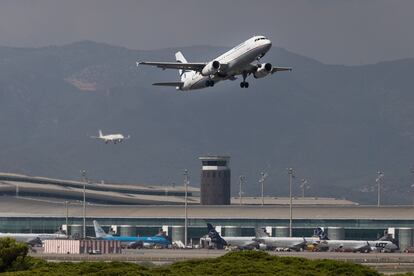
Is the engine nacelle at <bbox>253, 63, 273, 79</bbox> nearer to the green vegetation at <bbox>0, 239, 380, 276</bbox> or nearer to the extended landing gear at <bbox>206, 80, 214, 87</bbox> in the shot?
the extended landing gear at <bbox>206, 80, 214, 87</bbox>

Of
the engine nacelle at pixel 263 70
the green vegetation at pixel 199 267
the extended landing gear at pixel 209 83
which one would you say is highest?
the engine nacelle at pixel 263 70

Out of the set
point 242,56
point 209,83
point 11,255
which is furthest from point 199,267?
point 209,83

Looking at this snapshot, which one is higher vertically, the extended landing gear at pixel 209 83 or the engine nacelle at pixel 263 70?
the engine nacelle at pixel 263 70

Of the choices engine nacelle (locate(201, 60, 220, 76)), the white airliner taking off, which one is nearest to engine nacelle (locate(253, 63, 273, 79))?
the white airliner taking off

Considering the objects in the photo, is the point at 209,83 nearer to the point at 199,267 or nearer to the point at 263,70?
the point at 263,70

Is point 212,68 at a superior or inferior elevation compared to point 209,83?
superior

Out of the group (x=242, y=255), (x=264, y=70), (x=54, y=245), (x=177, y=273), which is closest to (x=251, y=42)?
(x=264, y=70)

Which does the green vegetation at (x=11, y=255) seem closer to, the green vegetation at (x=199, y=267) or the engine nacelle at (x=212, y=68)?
the green vegetation at (x=199, y=267)

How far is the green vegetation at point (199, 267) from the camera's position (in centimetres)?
9150

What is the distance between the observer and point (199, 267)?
96.2 m

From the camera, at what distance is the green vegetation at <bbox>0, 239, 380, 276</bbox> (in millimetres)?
91500

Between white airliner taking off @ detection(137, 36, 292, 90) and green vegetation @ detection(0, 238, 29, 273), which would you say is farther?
white airliner taking off @ detection(137, 36, 292, 90)

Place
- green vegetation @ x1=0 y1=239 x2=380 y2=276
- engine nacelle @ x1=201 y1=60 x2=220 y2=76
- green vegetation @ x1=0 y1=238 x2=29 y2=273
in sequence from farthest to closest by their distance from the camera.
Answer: engine nacelle @ x1=201 y1=60 x2=220 y2=76, green vegetation @ x1=0 y1=238 x2=29 y2=273, green vegetation @ x1=0 y1=239 x2=380 y2=276

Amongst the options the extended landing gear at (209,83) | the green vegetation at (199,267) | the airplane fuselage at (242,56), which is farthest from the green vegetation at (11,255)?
the extended landing gear at (209,83)
